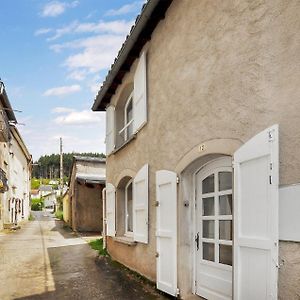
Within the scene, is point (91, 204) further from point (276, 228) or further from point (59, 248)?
point (276, 228)

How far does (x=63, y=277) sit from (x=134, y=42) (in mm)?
5299

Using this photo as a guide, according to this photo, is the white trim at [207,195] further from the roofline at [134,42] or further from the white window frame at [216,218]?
the roofline at [134,42]

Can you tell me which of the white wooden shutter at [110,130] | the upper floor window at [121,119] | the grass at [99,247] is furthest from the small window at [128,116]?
the grass at [99,247]

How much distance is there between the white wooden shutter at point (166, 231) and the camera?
6.15 m

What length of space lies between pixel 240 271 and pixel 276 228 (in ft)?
2.70

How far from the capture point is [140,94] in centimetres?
802

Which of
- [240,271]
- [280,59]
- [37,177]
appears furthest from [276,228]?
[37,177]

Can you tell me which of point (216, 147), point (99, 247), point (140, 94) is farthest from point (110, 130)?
point (216, 147)

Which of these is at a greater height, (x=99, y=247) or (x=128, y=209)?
(x=128, y=209)

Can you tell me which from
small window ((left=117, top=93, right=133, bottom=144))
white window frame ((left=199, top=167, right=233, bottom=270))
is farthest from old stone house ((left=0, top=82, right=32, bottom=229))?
white window frame ((left=199, top=167, right=233, bottom=270))

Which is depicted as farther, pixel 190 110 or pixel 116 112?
pixel 116 112

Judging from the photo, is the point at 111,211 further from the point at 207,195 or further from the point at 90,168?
the point at 90,168

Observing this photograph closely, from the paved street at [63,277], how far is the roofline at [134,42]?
4.86 metres

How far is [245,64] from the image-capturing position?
450 cm
